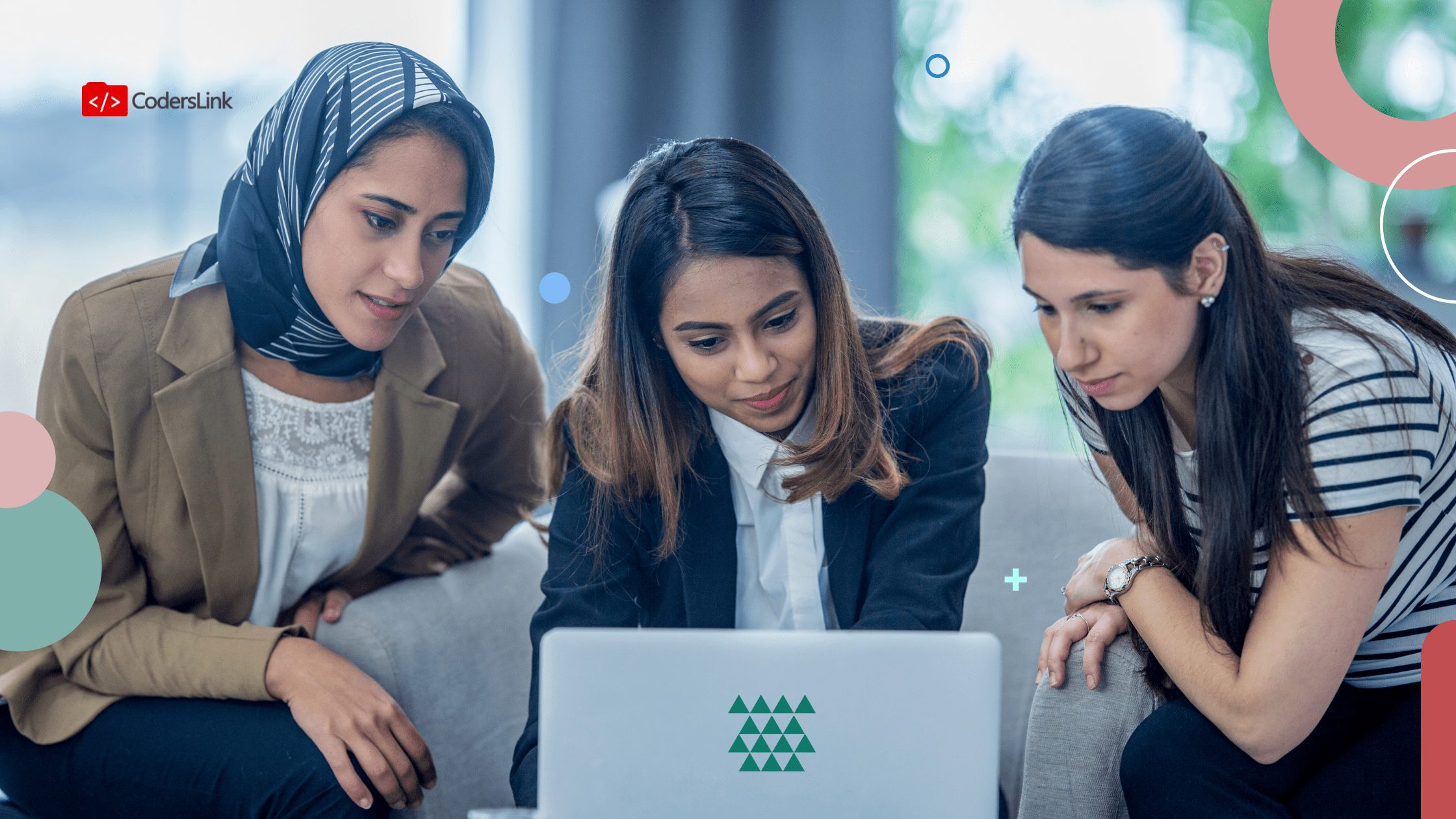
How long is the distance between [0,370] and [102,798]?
1.76 ft

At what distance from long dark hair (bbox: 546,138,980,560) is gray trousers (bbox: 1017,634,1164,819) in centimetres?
27

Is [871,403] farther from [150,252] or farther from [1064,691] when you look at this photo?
[150,252]

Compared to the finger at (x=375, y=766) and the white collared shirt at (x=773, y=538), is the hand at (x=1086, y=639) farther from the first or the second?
the finger at (x=375, y=766)

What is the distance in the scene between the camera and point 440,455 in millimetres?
1392

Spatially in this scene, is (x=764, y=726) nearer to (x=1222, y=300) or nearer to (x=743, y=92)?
(x=1222, y=300)

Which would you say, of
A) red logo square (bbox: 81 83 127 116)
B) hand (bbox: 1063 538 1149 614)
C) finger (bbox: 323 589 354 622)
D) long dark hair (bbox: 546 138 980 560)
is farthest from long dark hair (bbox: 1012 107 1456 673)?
red logo square (bbox: 81 83 127 116)

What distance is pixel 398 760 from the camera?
119 centimetres

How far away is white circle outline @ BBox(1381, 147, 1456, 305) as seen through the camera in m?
1.25

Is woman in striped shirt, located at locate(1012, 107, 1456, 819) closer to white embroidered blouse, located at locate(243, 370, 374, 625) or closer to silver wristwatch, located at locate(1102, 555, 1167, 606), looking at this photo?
silver wristwatch, located at locate(1102, 555, 1167, 606)

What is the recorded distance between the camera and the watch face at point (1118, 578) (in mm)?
1089

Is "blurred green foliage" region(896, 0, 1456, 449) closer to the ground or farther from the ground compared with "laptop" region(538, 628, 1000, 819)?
farther from the ground

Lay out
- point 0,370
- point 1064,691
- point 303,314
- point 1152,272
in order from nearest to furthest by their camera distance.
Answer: point 1152,272, point 1064,691, point 303,314, point 0,370

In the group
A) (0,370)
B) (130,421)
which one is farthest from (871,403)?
(0,370)

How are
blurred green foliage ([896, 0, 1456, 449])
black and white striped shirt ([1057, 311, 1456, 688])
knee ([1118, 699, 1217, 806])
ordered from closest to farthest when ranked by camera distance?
black and white striped shirt ([1057, 311, 1456, 688]), knee ([1118, 699, 1217, 806]), blurred green foliage ([896, 0, 1456, 449])
